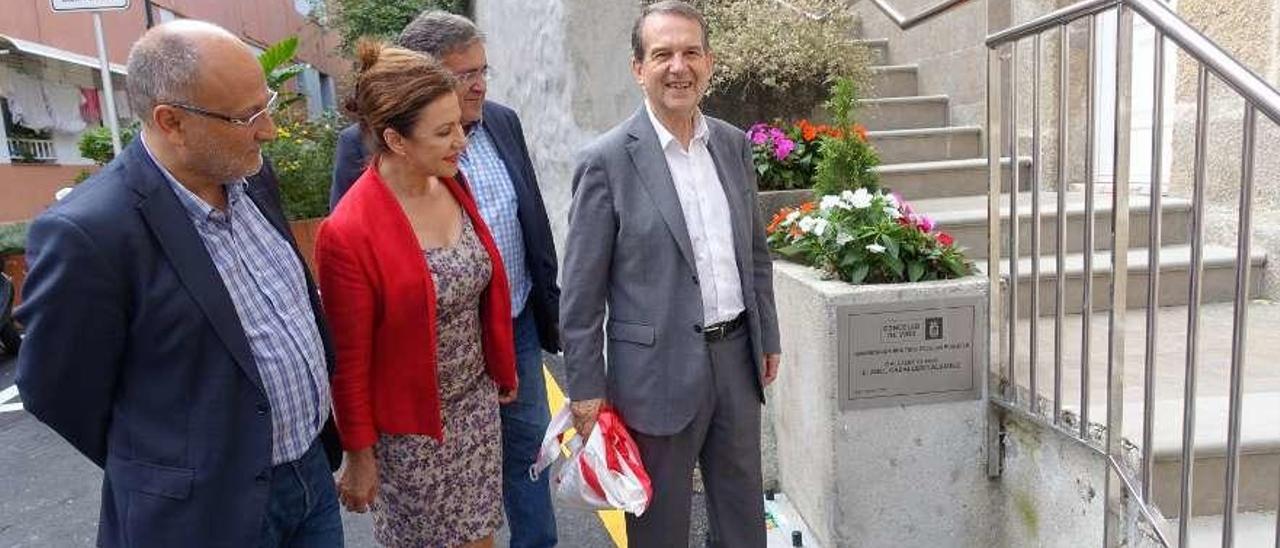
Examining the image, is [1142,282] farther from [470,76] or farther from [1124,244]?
[470,76]

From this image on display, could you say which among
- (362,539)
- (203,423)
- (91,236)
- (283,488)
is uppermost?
(91,236)

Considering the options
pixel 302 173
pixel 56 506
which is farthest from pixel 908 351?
pixel 302 173

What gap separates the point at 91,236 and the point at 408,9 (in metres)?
12.4

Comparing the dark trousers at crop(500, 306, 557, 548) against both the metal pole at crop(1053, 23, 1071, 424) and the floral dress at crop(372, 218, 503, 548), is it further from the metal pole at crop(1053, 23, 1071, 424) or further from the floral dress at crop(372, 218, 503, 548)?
the metal pole at crop(1053, 23, 1071, 424)

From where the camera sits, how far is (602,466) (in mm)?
2318

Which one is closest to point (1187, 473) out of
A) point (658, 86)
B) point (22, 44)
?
point (658, 86)

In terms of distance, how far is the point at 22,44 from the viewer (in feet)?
38.0

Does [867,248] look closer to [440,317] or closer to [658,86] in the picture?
[658,86]

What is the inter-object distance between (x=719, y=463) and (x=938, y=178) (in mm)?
3030

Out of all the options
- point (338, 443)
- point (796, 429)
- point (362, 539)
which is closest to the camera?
point (338, 443)

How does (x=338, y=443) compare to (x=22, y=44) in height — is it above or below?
below

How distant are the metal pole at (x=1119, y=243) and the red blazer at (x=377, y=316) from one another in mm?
1763

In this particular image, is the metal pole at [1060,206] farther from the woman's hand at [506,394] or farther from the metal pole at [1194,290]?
the woman's hand at [506,394]

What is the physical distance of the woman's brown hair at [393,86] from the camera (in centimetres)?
194
